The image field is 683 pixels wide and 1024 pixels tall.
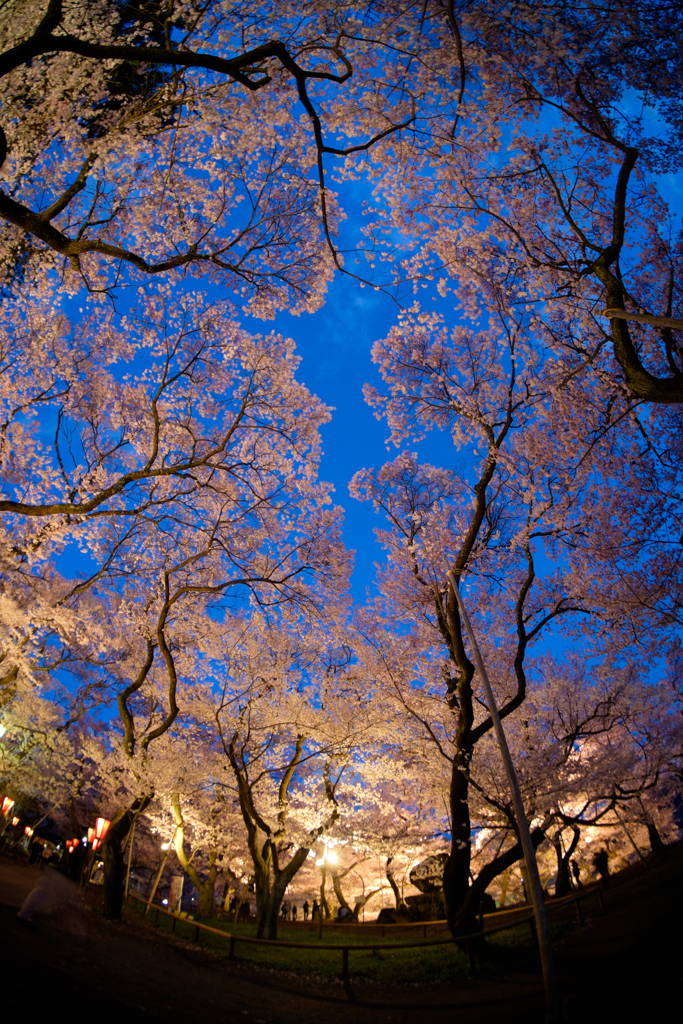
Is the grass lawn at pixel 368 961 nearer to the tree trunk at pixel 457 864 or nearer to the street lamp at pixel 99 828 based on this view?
the tree trunk at pixel 457 864

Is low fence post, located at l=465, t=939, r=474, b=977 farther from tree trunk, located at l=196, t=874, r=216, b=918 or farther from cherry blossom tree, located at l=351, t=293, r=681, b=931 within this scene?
tree trunk, located at l=196, t=874, r=216, b=918

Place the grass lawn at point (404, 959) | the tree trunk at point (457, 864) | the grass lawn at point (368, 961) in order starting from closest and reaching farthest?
1. the grass lawn at point (404, 959)
2. the grass lawn at point (368, 961)
3. the tree trunk at point (457, 864)

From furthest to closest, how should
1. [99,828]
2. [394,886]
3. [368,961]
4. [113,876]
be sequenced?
[394,886], [99,828], [113,876], [368,961]

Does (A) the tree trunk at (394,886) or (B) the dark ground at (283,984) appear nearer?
(B) the dark ground at (283,984)

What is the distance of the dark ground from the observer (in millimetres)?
4652

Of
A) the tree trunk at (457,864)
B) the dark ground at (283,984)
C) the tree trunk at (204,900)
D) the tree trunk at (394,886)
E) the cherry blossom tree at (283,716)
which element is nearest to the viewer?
the dark ground at (283,984)

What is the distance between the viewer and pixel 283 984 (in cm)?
899

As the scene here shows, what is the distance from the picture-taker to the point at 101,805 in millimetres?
28656

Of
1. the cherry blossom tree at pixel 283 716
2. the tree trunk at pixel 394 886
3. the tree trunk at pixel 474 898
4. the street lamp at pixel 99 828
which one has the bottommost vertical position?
the tree trunk at pixel 394 886

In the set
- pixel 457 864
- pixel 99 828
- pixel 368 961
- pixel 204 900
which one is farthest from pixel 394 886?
pixel 457 864

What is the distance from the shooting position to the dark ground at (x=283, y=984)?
15.3 ft

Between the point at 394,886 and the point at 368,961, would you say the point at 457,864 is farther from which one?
the point at 394,886

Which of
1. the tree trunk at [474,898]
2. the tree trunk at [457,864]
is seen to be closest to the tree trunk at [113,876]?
the tree trunk at [457,864]

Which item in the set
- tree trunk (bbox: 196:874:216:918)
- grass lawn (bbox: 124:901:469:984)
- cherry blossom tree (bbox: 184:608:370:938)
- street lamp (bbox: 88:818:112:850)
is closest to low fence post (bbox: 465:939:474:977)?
grass lawn (bbox: 124:901:469:984)
